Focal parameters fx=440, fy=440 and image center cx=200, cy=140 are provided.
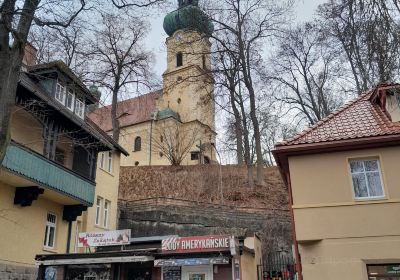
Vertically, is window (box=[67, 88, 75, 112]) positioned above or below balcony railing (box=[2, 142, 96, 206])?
above

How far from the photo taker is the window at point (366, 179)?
14.4 metres

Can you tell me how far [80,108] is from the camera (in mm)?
24328

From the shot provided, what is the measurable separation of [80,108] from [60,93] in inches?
82.0

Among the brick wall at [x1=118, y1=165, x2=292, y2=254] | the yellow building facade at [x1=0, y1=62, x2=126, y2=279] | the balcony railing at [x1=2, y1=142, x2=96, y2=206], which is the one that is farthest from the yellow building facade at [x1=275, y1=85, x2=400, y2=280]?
the balcony railing at [x1=2, y1=142, x2=96, y2=206]

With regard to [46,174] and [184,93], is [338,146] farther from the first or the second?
[184,93]

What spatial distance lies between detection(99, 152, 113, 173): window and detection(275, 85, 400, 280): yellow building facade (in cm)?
1315

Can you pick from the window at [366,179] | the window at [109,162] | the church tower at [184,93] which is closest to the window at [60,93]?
the window at [109,162]

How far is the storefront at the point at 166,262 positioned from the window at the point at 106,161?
29.7ft

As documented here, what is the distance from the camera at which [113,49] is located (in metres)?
36.3

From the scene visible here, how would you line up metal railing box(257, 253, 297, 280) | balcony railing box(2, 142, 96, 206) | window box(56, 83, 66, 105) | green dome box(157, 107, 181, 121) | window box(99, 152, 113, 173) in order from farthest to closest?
green dome box(157, 107, 181, 121) → window box(99, 152, 113, 173) → window box(56, 83, 66, 105) → metal railing box(257, 253, 297, 280) → balcony railing box(2, 142, 96, 206)

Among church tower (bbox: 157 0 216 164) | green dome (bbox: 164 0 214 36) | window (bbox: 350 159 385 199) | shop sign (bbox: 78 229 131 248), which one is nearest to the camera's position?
window (bbox: 350 159 385 199)

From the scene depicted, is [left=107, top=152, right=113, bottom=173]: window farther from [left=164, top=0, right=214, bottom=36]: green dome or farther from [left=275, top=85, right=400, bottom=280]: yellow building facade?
[left=275, top=85, right=400, bottom=280]: yellow building facade

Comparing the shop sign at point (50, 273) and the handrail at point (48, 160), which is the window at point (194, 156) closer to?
the handrail at point (48, 160)

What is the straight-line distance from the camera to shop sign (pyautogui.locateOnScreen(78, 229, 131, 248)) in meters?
17.0
